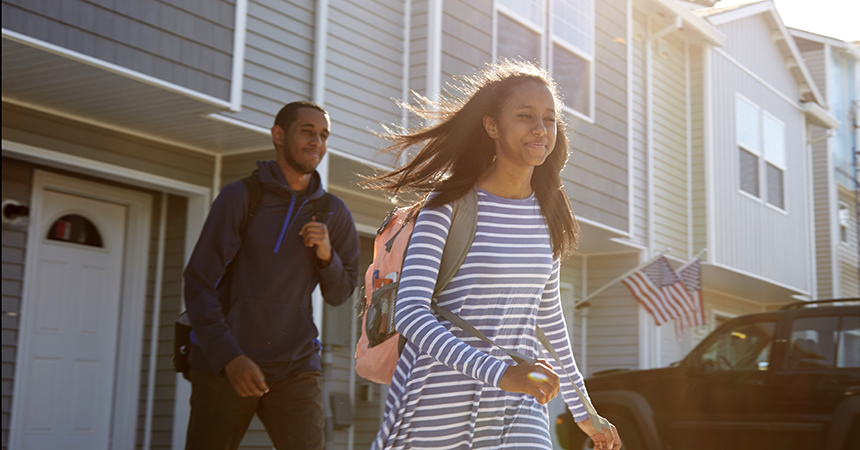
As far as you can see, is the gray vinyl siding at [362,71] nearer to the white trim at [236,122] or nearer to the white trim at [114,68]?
the white trim at [236,122]

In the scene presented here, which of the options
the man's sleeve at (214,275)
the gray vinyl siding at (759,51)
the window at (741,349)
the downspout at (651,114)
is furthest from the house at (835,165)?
the man's sleeve at (214,275)

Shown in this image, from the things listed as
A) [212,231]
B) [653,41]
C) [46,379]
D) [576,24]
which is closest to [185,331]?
[212,231]

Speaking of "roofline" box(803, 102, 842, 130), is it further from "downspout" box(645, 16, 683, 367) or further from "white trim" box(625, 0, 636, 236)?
"white trim" box(625, 0, 636, 236)

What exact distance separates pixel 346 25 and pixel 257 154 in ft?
5.21

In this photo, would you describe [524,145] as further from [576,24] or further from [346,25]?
[576,24]

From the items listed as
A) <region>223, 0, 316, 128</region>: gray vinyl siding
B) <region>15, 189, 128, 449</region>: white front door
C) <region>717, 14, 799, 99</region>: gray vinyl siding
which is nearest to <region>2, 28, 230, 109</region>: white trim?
<region>223, 0, 316, 128</region>: gray vinyl siding

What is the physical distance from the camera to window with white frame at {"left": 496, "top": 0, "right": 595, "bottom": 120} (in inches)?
436

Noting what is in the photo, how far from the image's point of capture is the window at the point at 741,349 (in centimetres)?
834

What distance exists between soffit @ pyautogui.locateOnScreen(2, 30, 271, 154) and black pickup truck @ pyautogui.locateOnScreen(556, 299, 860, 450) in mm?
4235

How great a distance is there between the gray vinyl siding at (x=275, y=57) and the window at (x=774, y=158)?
12.0 meters

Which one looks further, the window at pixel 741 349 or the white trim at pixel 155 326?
the window at pixel 741 349

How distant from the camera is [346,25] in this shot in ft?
28.8

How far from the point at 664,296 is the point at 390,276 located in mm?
10790

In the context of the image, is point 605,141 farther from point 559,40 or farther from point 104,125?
point 104,125
